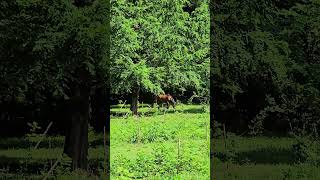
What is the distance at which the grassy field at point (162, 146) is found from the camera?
13539mm

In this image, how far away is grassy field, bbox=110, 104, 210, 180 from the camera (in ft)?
44.4

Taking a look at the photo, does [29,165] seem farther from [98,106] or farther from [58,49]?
[98,106]

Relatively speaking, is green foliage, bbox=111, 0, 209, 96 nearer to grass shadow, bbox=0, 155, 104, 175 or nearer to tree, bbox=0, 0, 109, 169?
grass shadow, bbox=0, 155, 104, 175

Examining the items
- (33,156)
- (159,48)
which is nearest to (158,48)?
(159,48)

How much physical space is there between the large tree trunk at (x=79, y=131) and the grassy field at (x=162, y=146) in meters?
0.81

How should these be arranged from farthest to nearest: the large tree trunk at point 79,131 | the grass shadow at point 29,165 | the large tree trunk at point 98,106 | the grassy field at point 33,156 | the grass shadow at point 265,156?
the large tree trunk at point 98,106 < the grass shadow at point 265,156 < the grass shadow at point 29,165 < the grassy field at point 33,156 < the large tree trunk at point 79,131

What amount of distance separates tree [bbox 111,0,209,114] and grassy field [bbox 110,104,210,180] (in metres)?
1.99

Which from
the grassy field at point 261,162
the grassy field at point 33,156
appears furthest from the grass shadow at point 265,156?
the grassy field at point 33,156

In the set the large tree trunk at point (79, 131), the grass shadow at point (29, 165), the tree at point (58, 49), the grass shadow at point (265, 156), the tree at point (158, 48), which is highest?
the tree at point (158, 48)

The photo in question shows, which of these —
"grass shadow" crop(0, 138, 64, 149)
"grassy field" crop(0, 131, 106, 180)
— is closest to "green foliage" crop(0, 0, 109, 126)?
"grassy field" crop(0, 131, 106, 180)

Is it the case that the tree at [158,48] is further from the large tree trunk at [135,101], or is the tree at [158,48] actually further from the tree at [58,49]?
the tree at [58,49]

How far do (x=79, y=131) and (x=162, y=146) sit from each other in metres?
5.20

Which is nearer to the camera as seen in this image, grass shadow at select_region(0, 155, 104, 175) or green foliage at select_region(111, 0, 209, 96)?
grass shadow at select_region(0, 155, 104, 175)

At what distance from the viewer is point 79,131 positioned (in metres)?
13.3
